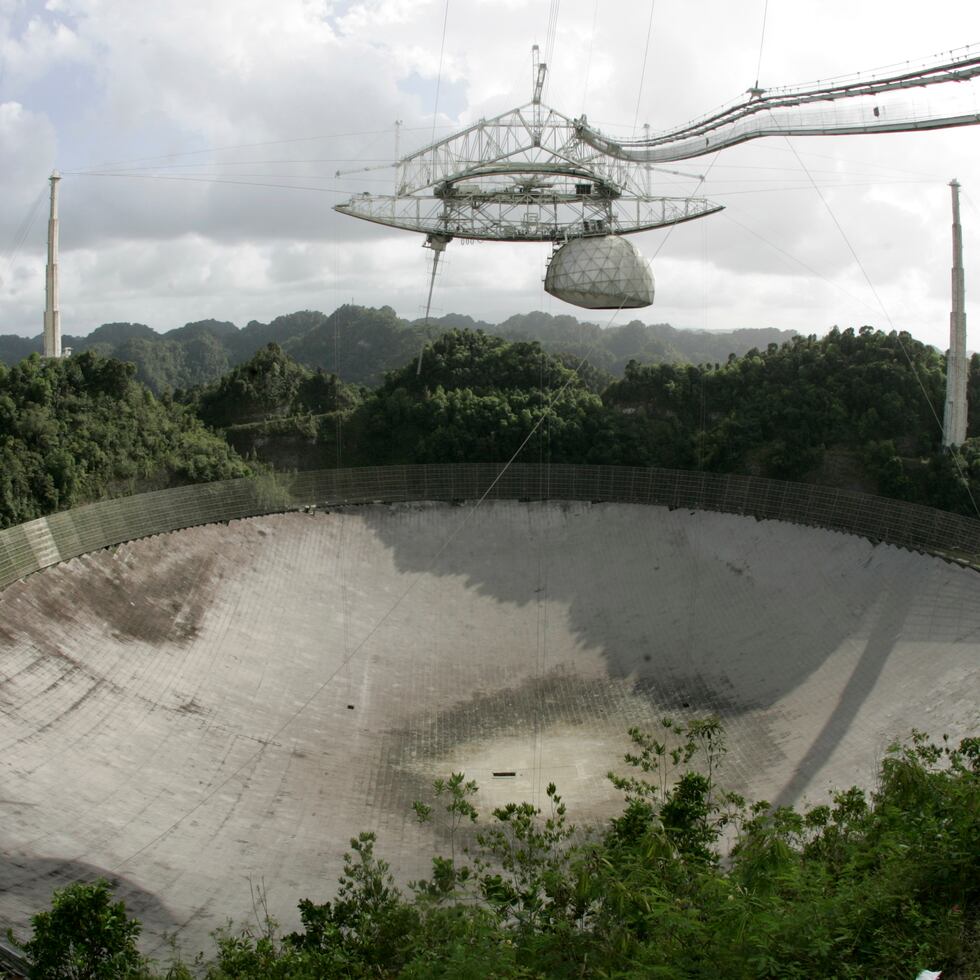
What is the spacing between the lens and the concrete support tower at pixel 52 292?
25750mm

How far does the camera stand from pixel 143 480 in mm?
25031

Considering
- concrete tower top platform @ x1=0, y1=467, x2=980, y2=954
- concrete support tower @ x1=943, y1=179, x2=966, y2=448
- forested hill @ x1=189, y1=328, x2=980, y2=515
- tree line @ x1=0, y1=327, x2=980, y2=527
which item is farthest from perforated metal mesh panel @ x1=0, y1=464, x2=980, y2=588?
concrete support tower @ x1=943, y1=179, x2=966, y2=448

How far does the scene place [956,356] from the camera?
75.5 ft

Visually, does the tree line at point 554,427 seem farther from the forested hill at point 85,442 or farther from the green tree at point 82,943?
the green tree at point 82,943

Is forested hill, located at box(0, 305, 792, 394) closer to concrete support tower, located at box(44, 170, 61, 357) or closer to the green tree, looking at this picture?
concrete support tower, located at box(44, 170, 61, 357)

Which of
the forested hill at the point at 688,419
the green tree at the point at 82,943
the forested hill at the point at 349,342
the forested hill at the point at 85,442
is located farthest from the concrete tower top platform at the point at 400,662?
the forested hill at the point at 349,342

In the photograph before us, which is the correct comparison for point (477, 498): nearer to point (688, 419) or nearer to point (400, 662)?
point (400, 662)

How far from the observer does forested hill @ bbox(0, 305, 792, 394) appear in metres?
75.1

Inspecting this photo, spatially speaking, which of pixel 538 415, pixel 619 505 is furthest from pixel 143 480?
pixel 619 505

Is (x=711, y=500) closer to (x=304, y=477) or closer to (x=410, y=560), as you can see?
(x=410, y=560)

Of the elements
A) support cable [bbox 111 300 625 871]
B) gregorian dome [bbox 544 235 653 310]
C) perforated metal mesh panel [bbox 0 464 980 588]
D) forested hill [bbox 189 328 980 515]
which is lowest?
support cable [bbox 111 300 625 871]

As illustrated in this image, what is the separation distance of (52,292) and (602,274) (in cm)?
1453

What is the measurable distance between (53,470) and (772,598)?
16103mm

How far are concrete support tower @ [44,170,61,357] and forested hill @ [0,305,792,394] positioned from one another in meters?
31.8
